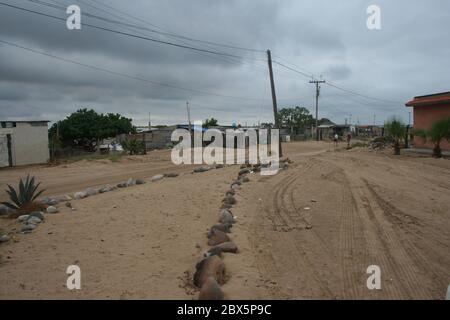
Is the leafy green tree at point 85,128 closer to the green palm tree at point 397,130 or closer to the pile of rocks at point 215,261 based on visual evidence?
the green palm tree at point 397,130

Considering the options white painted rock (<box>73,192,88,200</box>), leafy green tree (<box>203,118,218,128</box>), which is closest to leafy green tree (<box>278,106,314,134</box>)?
leafy green tree (<box>203,118,218,128</box>)

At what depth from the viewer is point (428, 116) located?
21.5 meters

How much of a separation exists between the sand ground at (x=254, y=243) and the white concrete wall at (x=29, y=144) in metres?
15.8

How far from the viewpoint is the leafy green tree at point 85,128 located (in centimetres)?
3269

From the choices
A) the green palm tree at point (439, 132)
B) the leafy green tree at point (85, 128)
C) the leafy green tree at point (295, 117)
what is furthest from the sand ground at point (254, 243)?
the leafy green tree at point (295, 117)

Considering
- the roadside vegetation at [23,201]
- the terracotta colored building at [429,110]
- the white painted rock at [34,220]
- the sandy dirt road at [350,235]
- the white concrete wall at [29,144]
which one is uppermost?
the terracotta colored building at [429,110]

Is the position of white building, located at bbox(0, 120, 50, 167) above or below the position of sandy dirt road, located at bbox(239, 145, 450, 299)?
above

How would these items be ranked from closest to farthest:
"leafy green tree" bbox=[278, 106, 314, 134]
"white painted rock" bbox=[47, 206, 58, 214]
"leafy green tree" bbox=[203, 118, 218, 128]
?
"white painted rock" bbox=[47, 206, 58, 214] → "leafy green tree" bbox=[203, 118, 218, 128] → "leafy green tree" bbox=[278, 106, 314, 134]

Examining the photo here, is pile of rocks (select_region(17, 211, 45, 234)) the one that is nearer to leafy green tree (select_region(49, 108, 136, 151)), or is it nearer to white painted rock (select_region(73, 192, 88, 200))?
white painted rock (select_region(73, 192, 88, 200))

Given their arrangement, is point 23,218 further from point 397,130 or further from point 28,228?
point 397,130

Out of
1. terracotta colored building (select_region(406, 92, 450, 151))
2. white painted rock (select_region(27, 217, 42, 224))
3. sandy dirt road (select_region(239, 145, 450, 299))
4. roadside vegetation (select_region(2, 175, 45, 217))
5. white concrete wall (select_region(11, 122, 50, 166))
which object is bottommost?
sandy dirt road (select_region(239, 145, 450, 299))

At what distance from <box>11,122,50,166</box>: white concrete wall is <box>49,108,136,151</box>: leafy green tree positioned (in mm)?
8199

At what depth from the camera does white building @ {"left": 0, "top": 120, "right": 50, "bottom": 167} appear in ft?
70.9
